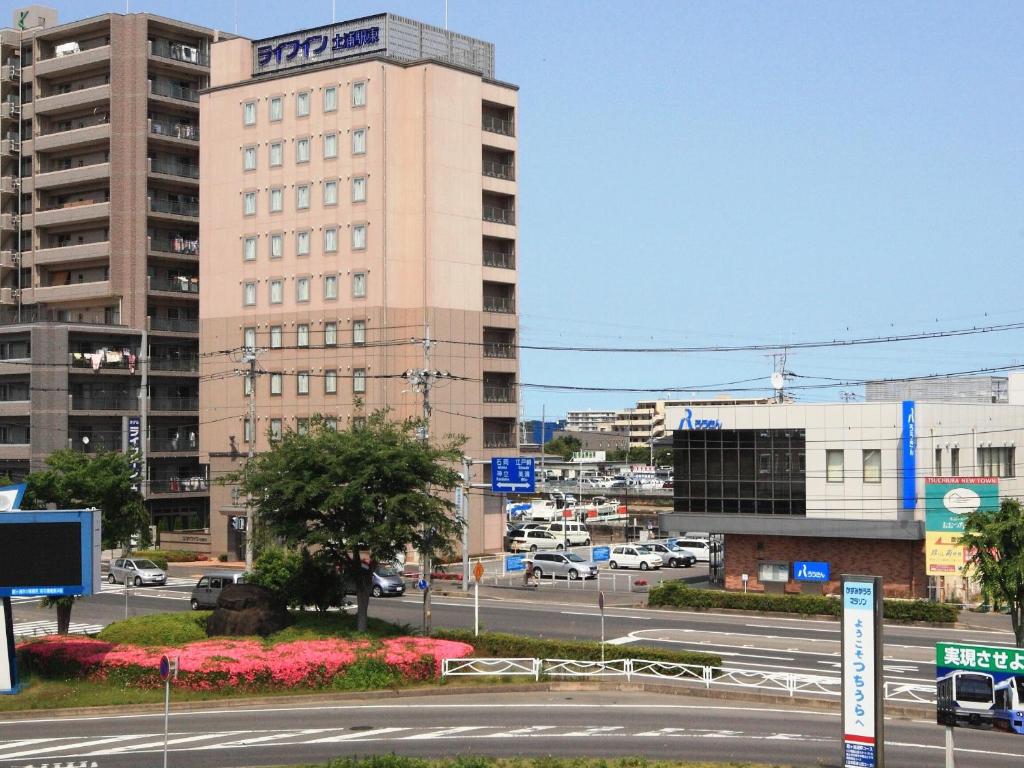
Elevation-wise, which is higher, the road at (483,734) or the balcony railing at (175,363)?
the balcony railing at (175,363)

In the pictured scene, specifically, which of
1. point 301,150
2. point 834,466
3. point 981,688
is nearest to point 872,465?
point 834,466

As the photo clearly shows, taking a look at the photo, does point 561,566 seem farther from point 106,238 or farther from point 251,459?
point 106,238

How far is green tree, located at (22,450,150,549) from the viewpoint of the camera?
53.2 m

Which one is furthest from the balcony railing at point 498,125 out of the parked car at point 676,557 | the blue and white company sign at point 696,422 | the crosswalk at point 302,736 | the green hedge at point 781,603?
the crosswalk at point 302,736

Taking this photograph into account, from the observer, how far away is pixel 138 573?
7344cm

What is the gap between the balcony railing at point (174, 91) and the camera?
103 metres

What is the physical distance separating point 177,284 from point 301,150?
69.5 ft

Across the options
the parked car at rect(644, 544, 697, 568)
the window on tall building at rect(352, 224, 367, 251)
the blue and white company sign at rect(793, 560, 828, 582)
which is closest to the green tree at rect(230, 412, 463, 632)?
the blue and white company sign at rect(793, 560, 828, 582)

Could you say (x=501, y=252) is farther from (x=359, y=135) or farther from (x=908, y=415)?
(x=908, y=415)

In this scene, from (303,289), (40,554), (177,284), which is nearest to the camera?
(40,554)

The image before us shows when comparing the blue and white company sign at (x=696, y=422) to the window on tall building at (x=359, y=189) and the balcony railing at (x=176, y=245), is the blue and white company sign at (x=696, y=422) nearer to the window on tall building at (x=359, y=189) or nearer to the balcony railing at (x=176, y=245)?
the window on tall building at (x=359, y=189)

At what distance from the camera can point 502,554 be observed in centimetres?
8950

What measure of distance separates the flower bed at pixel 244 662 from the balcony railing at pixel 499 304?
160ft

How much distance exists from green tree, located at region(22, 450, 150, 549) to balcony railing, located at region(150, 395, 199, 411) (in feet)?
159
